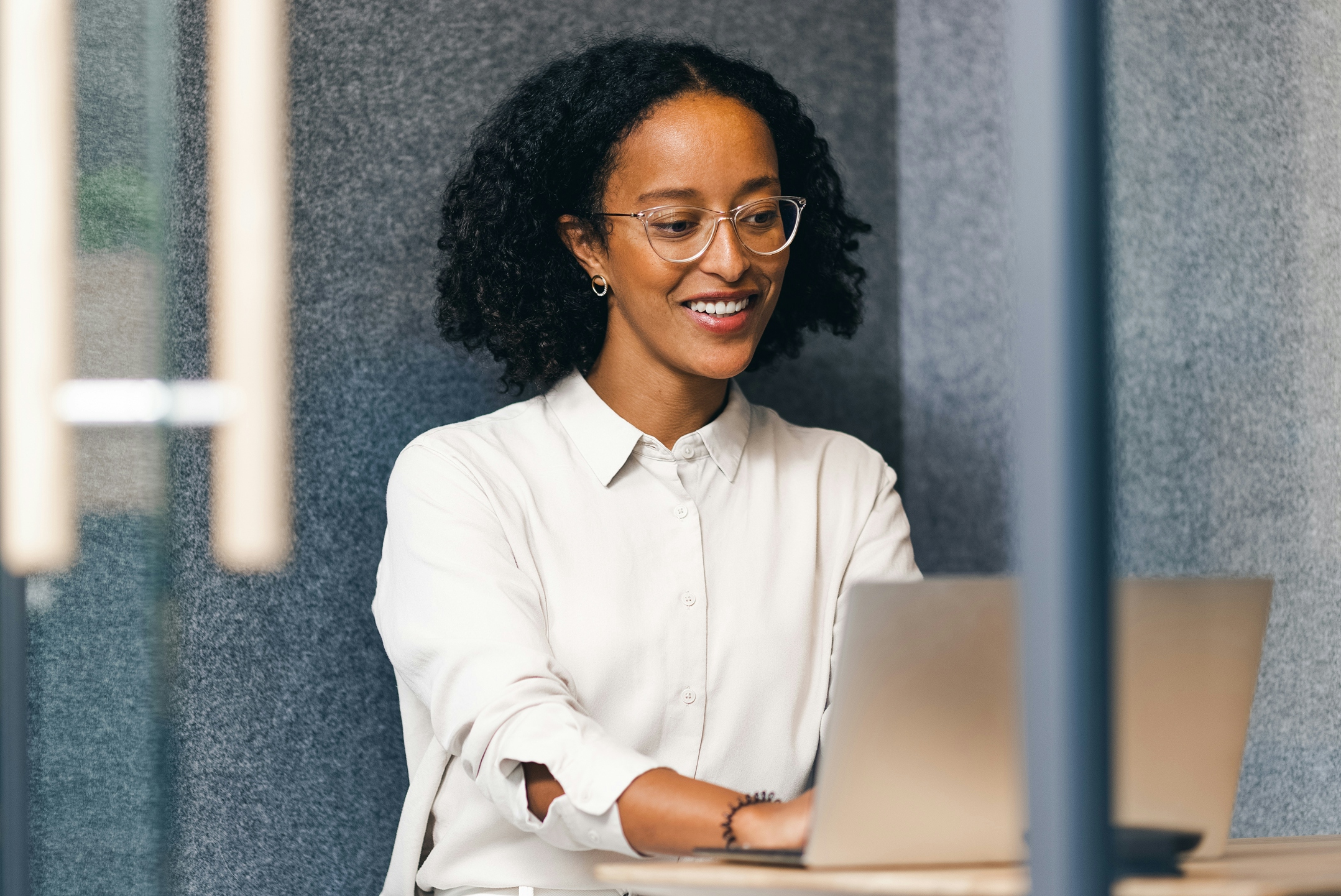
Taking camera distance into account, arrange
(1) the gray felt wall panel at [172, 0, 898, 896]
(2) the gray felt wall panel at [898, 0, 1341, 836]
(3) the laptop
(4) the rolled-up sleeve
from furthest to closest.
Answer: (1) the gray felt wall panel at [172, 0, 898, 896]
(2) the gray felt wall panel at [898, 0, 1341, 836]
(4) the rolled-up sleeve
(3) the laptop

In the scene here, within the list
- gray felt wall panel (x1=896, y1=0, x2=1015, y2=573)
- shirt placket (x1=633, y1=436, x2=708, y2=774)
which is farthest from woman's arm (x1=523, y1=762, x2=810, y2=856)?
gray felt wall panel (x1=896, y1=0, x2=1015, y2=573)

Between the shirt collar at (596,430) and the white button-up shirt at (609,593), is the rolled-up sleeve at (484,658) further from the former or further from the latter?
the shirt collar at (596,430)

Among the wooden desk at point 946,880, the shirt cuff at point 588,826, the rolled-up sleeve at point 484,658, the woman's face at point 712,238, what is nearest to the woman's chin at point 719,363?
the woman's face at point 712,238

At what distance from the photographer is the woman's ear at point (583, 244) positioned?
1316mm

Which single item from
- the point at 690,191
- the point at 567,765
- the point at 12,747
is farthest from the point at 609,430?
the point at 12,747

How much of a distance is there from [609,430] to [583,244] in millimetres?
211

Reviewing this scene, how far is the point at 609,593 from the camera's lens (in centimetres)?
119

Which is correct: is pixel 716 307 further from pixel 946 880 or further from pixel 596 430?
pixel 946 880

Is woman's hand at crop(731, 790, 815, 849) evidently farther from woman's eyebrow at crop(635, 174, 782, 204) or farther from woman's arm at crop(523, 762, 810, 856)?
woman's eyebrow at crop(635, 174, 782, 204)

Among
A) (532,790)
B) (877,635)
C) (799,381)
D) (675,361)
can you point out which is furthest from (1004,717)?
(799,381)

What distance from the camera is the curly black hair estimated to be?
129cm

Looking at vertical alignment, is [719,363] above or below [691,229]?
below

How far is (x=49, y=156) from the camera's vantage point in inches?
48.3

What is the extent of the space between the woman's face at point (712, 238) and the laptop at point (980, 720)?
55 centimetres
